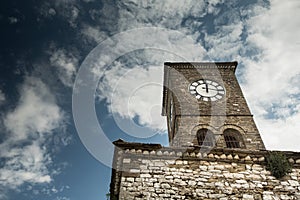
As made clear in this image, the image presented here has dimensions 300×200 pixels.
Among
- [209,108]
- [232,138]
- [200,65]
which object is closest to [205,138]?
[232,138]

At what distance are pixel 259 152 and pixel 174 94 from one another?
6.22m

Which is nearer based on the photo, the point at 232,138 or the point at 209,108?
the point at 232,138

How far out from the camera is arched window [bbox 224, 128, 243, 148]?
34.9 ft

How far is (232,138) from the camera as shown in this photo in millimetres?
11039

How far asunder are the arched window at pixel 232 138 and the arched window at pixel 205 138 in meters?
0.63

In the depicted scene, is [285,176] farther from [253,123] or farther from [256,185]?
[253,123]

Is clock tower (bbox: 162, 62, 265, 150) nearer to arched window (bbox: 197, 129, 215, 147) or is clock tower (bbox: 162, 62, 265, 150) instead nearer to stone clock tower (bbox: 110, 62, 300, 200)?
arched window (bbox: 197, 129, 215, 147)

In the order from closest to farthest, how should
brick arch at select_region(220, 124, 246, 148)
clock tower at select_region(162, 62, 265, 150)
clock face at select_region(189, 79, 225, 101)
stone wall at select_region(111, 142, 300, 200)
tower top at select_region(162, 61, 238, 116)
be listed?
stone wall at select_region(111, 142, 300, 200)
brick arch at select_region(220, 124, 246, 148)
clock tower at select_region(162, 62, 265, 150)
clock face at select_region(189, 79, 225, 101)
tower top at select_region(162, 61, 238, 116)

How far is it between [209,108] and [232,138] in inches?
74.1

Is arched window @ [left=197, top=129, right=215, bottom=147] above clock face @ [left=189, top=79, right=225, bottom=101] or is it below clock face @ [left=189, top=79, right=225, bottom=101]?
below

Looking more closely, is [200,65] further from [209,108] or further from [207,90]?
[209,108]

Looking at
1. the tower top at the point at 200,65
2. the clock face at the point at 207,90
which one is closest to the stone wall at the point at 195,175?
the clock face at the point at 207,90

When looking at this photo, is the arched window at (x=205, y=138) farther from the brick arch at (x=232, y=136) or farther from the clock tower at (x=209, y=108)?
the brick arch at (x=232, y=136)

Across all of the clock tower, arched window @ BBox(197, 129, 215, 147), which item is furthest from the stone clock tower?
the clock tower
